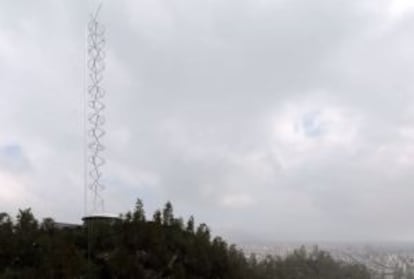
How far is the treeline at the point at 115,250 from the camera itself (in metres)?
17.9

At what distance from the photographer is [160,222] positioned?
21297 mm

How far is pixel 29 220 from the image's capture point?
21.2 meters

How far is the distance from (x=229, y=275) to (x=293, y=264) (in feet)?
221

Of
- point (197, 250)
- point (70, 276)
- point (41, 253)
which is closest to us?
point (70, 276)

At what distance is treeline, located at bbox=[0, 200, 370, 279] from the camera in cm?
1788

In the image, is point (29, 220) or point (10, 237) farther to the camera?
point (29, 220)

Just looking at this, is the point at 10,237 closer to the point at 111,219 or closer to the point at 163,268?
the point at 111,219

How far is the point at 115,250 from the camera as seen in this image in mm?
18781

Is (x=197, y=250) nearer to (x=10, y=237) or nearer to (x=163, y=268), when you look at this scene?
(x=163, y=268)

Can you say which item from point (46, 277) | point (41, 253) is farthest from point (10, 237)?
point (46, 277)

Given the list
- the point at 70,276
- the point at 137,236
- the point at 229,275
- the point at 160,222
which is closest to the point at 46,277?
the point at 70,276

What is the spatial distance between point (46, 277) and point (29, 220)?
4.22 metres

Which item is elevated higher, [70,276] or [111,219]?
[111,219]

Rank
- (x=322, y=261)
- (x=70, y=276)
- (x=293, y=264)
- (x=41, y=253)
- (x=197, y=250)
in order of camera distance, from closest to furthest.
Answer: (x=70, y=276)
(x=41, y=253)
(x=197, y=250)
(x=293, y=264)
(x=322, y=261)
